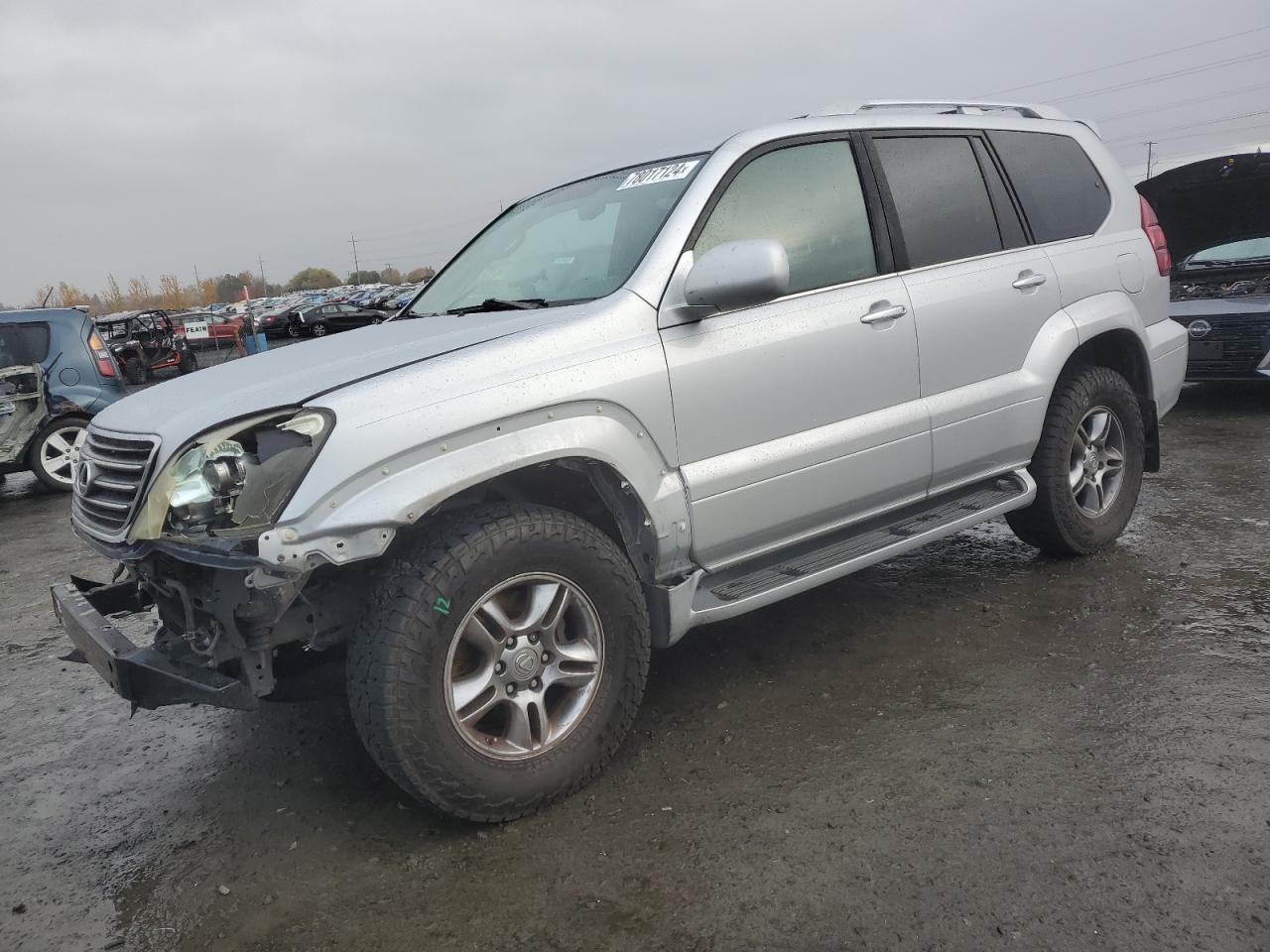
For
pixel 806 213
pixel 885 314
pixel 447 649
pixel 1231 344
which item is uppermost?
pixel 806 213

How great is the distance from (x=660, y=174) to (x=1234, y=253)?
771 cm

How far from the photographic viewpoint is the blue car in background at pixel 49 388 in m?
8.46

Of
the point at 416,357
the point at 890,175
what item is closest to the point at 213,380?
the point at 416,357

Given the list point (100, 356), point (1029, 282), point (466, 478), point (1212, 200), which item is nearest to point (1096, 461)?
point (1029, 282)

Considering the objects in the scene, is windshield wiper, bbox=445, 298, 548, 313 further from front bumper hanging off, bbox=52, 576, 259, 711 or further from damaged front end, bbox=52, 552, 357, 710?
front bumper hanging off, bbox=52, 576, 259, 711

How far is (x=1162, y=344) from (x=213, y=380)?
4028 millimetres

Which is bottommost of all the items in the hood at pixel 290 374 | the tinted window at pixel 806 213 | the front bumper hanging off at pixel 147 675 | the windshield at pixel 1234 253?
the front bumper hanging off at pixel 147 675

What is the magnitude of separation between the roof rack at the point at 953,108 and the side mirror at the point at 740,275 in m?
1.12

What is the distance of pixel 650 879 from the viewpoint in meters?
2.38

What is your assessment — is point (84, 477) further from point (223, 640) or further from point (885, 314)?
point (885, 314)

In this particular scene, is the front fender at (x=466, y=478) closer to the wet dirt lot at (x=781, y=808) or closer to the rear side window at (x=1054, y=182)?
the wet dirt lot at (x=781, y=808)

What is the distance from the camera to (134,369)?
1712cm

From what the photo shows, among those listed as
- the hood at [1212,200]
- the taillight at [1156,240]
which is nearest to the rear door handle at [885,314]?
the taillight at [1156,240]

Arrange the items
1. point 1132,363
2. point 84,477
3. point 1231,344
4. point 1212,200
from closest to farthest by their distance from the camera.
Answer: point 84,477 < point 1132,363 < point 1212,200 < point 1231,344
